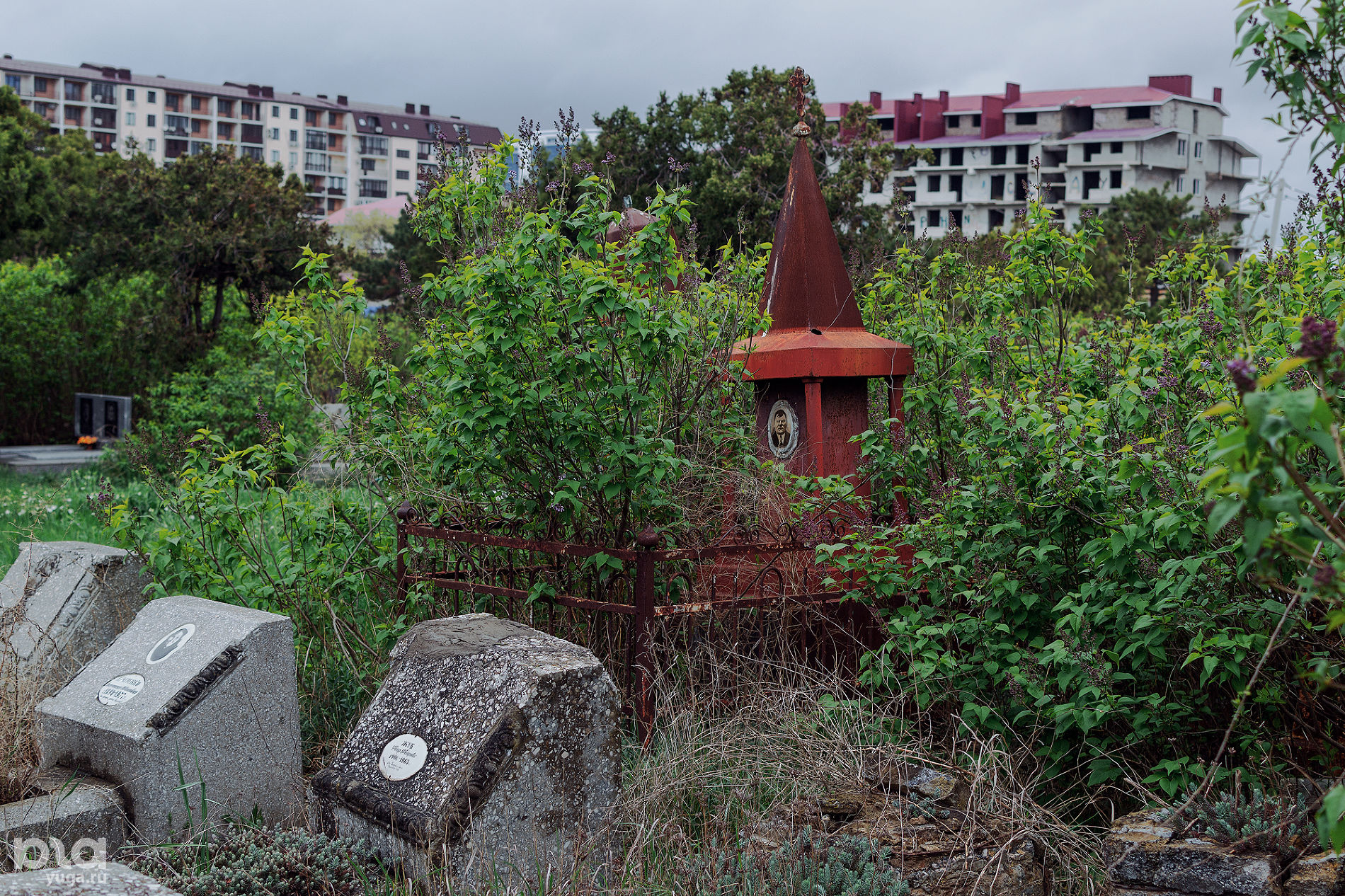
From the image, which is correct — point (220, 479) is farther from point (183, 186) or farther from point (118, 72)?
point (118, 72)

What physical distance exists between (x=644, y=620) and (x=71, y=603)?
9.84 feet

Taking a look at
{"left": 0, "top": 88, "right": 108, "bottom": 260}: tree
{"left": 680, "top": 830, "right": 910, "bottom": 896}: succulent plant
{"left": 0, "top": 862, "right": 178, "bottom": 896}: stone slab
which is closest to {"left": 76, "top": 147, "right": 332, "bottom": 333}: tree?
{"left": 0, "top": 88, "right": 108, "bottom": 260}: tree

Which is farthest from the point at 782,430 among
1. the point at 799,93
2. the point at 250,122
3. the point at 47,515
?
the point at 250,122

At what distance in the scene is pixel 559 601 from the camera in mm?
4863

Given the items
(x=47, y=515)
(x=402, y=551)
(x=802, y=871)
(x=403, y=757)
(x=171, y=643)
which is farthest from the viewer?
(x=47, y=515)

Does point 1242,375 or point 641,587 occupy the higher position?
point 1242,375

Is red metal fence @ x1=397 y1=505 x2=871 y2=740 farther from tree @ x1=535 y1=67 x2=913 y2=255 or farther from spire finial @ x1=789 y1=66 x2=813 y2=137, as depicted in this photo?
tree @ x1=535 y1=67 x2=913 y2=255

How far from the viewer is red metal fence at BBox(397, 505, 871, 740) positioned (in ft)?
14.9

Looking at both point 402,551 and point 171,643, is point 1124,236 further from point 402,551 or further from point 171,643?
point 171,643

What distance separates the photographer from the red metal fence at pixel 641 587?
14.9 ft

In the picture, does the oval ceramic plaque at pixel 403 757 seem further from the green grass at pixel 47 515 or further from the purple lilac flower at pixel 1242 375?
the green grass at pixel 47 515

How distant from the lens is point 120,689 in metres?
4.09

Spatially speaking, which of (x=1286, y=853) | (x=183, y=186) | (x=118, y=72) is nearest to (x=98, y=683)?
(x=1286, y=853)

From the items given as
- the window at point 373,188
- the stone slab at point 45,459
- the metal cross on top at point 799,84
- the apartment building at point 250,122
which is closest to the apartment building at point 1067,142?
the apartment building at point 250,122
